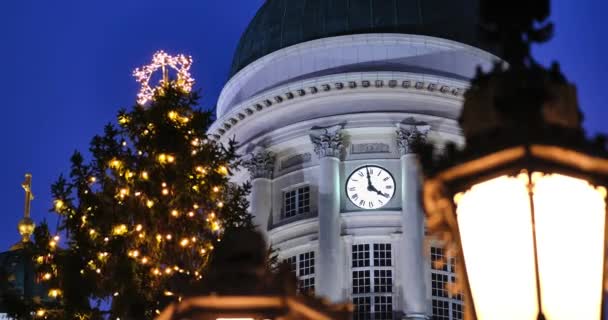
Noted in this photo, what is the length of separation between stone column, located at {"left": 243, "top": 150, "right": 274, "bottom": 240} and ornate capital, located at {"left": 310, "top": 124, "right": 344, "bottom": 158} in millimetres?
2621

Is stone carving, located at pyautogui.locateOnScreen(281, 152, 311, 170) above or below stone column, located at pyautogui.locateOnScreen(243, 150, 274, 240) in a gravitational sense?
above

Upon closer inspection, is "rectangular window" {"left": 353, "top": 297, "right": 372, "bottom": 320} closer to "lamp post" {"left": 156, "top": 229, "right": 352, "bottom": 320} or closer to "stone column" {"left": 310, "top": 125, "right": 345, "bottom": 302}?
"stone column" {"left": 310, "top": 125, "right": 345, "bottom": 302}

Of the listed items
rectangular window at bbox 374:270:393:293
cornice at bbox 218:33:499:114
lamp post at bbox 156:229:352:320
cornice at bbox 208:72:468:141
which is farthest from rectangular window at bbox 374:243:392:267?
lamp post at bbox 156:229:352:320

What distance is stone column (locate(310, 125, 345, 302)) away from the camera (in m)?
46.5

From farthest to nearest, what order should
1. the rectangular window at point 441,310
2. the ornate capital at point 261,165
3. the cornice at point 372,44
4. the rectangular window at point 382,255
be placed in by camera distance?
1. the ornate capital at point 261,165
2. the cornice at point 372,44
3. the rectangular window at point 382,255
4. the rectangular window at point 441,310

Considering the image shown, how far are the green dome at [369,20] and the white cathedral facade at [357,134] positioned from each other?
0.06 m

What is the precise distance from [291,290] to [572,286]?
3.26 feet

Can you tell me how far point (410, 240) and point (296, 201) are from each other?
5.77 m

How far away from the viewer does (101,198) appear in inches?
899

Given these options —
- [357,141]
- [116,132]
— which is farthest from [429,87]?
[116,132]

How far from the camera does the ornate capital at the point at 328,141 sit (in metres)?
48.5

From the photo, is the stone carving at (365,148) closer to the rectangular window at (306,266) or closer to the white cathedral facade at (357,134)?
the white cathedral facade at (357,134)

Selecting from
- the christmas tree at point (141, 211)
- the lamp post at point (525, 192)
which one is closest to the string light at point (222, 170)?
the christmas tree at point (141, 211)

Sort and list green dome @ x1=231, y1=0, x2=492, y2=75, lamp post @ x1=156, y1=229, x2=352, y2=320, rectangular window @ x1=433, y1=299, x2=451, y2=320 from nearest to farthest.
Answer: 1. lamp post @ x1=156, y1=229, x2=352, y2=320
2. rectangular window @ x1=433, y1=299, x2=451, y2=320
3. green dome @ x1=231, y1=0, x2=492, y2=75
